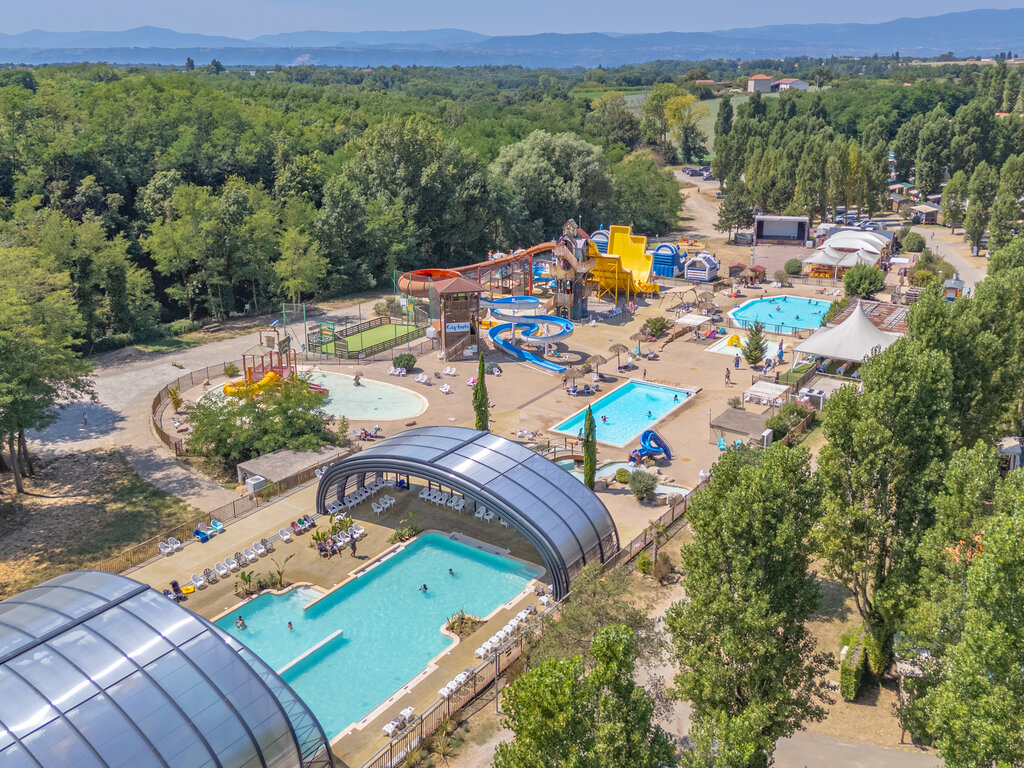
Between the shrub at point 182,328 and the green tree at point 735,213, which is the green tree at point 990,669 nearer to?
the shrub at point 182,328

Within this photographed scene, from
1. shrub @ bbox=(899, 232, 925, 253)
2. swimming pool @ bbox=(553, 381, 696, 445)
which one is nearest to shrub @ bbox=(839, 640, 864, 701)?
swimming pool @ bbox=(553, 381, 696, 445)

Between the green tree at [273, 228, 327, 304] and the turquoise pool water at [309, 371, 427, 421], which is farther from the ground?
the green tree at [273, 228, 327, 304]

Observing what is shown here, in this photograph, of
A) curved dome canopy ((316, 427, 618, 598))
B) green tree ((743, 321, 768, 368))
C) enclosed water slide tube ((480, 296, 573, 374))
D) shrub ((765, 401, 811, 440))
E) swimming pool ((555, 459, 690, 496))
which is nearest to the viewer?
curved dome canopy ((316, 427, 618, 598))

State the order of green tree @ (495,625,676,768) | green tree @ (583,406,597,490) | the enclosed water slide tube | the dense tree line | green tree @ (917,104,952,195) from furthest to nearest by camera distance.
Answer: green tree @ (917,104,952,195), the dense tree line, the enclosed water slide tube, green tree @ (583,406,597,490), green tree @ (495,625,676,768)

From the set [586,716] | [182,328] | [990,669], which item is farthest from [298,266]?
[990,669]

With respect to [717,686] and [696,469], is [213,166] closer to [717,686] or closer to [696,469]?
[696,469]

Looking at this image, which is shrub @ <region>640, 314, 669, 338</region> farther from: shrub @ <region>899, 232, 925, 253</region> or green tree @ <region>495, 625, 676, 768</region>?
green tree @ <region>495, 625, 676, 768</region>

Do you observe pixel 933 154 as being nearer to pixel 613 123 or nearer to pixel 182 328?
pixel 613 123
